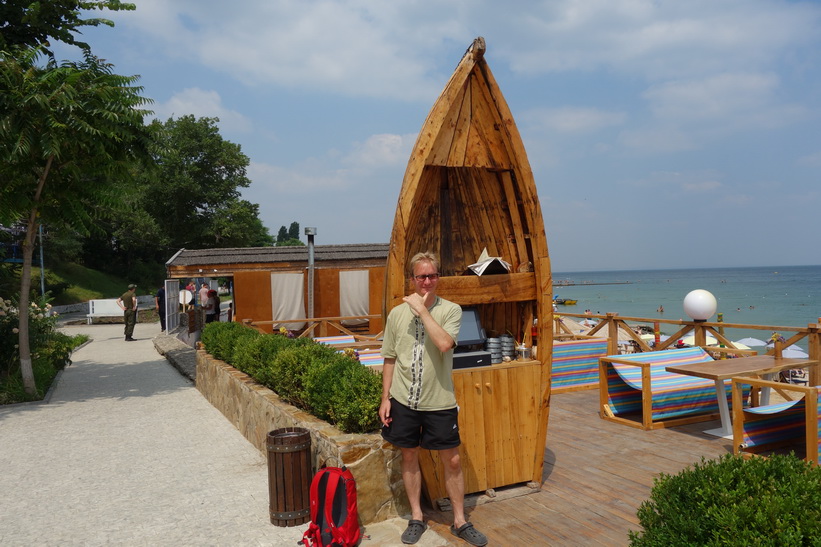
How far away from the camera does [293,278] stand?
50.2 ft

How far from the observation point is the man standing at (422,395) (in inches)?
147

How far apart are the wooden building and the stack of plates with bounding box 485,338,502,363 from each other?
34.6 feet

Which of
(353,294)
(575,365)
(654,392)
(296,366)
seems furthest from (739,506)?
(353,294)

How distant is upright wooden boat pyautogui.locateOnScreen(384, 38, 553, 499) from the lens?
A: 4441 mm

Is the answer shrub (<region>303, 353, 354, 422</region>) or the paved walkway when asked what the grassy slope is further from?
shrub (<region>303, 353, 354, 422</region>)

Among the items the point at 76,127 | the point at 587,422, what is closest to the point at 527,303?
the point at 587,422

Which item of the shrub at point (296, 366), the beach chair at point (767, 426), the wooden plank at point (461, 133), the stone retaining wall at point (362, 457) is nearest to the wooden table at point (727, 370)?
the beach chair at point (767, 426)

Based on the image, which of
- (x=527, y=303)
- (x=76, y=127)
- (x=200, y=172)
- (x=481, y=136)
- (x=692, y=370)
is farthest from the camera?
(x=200, y=172)

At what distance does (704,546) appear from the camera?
2.12 m

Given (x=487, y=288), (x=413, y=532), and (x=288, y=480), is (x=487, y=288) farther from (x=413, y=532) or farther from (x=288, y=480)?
(x=288, y=480)

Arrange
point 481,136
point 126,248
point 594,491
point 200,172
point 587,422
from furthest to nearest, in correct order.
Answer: point 126,248
point 200,172
point 587,422
point 481,136
point 594,491

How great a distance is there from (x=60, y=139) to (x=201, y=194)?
98.8 feet

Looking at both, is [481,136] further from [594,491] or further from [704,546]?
[704,546]

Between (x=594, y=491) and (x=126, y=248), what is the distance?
44008mm
